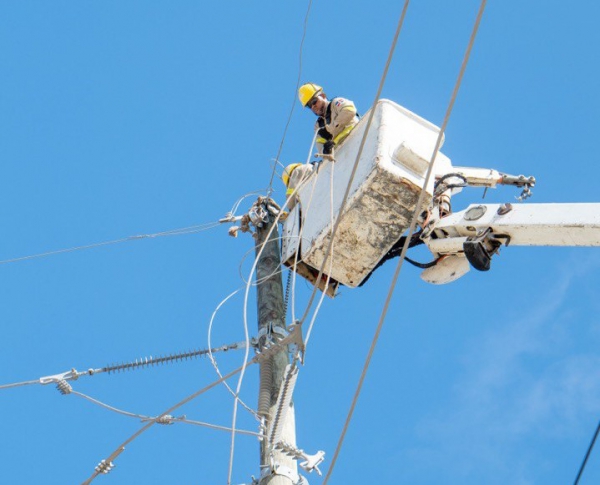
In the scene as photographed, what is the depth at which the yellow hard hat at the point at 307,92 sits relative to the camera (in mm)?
9547

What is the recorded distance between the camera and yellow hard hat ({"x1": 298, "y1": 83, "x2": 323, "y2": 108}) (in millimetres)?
9547

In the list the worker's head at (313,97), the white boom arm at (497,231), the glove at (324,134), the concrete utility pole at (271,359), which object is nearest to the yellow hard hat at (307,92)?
the worker's head at (313,97)

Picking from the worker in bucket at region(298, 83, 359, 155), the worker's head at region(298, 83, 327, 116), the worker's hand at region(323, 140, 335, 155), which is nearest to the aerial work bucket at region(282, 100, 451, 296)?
the worker's hand at region(323, 140, 335, 155)

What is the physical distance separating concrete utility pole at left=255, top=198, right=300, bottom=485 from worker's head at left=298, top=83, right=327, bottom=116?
128 centimetres

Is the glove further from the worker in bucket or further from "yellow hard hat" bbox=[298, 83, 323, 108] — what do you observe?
"yellow hard hat" bbox=[298, 83, 323, 108]

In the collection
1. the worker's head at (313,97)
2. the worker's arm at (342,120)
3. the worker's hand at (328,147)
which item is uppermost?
the worker's head at (313,97)

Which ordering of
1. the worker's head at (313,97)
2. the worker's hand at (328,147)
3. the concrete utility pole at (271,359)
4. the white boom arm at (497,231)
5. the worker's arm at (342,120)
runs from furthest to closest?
the worker's head at (313,97)
the worker's arm at (342,120)
the worker's hand at (328,147)
the white boom arm at (497,231)
the concrete utility pole at (271,359)

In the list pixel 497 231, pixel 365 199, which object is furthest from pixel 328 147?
pixel 497 231

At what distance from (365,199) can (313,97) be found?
2.39 metres

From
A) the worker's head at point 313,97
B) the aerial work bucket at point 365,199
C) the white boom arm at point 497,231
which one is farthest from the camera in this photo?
the worker's head at point 313,97

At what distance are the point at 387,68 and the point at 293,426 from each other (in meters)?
2.03

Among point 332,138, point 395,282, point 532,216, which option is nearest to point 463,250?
point 532,216

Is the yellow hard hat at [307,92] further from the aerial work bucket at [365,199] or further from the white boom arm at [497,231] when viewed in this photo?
the white boom arm at [497,231]

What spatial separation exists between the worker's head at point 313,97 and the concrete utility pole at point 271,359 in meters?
1.28
